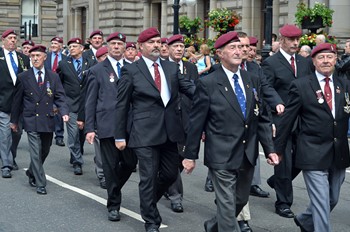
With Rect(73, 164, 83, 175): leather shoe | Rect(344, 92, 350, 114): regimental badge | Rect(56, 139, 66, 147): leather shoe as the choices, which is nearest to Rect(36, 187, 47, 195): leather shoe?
Rect(73, 164, 83, 175): leather shoe

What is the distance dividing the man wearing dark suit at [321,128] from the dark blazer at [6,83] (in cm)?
605

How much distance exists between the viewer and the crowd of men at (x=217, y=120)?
7.11 meters

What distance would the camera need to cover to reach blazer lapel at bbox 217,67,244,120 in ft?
23.2

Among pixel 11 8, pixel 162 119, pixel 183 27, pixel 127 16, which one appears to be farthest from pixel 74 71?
pixel 11 8

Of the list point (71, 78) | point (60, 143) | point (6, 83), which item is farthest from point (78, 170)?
point (60, 143)

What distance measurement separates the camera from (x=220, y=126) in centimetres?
708

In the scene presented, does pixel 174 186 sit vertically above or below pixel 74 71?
below

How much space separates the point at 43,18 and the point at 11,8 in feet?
9.17

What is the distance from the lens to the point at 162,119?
8.16 metres

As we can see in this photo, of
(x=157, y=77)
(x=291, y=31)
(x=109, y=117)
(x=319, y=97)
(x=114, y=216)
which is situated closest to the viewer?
(x=319, y=97)

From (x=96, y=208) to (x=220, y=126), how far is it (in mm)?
2922

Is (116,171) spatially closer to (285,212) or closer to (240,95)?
(285,212)

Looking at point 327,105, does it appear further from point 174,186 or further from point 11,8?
point 11,8

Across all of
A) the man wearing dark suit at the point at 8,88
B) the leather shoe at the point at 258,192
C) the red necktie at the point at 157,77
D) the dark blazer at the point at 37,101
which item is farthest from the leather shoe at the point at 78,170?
the red necktie at the point at 157,77
